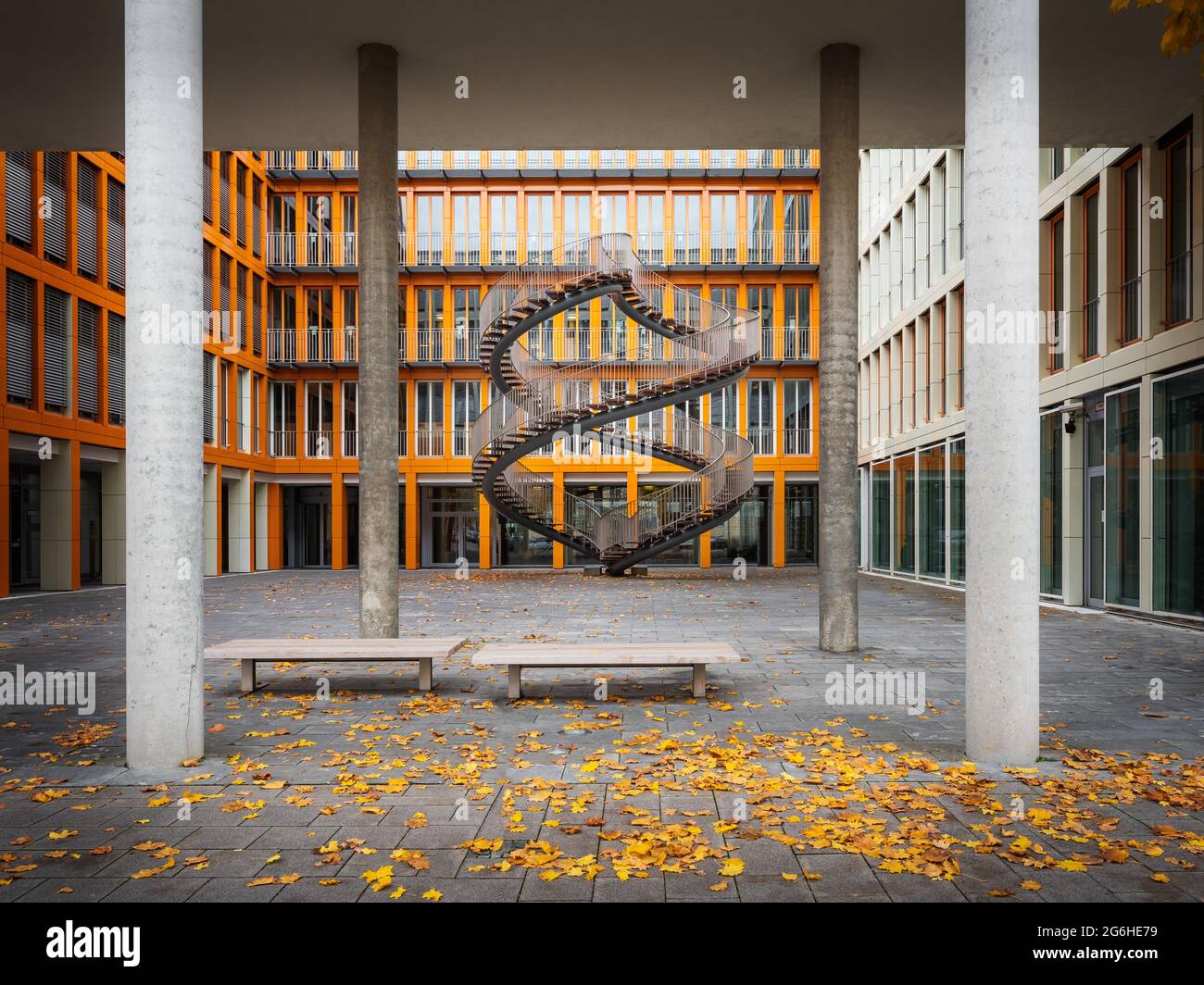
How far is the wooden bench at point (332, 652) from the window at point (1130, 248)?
1267 cm

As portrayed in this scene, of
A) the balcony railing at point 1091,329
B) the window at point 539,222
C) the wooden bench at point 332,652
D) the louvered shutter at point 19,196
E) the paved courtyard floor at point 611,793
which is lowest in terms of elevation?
the paved courtyard floor at point 611,793

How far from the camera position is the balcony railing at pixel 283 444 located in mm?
36312

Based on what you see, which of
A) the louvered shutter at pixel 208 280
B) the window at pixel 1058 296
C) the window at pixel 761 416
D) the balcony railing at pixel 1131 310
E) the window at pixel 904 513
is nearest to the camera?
the balcony railing at pixel 1131 310

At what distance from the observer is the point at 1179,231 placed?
14391 mm

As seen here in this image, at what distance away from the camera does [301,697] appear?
8.62 meters

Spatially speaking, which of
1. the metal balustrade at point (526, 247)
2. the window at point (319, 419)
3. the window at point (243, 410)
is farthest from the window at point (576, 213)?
the window at point (243, 410)

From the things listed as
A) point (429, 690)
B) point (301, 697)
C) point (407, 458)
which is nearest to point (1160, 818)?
point (429, 690)

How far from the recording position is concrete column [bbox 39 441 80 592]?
22.6 meters

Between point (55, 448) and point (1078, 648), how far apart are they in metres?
22.0

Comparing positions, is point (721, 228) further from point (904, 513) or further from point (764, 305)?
point (904, 513)

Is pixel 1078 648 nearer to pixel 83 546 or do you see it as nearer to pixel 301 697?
pixel 301 697

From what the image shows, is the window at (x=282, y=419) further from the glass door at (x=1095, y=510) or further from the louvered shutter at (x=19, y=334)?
the glass door at (x=1095, y=510)

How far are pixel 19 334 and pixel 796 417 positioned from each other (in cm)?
2579
